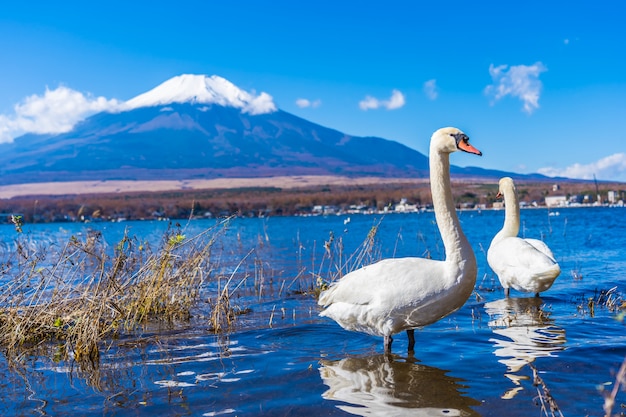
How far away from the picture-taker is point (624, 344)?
7766 mm

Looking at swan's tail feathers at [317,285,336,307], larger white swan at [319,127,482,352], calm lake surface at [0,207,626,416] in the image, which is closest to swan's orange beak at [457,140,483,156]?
larger white swan at [319,127,482,352]

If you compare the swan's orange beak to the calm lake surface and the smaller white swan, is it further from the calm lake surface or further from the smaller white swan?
the smaller white swan

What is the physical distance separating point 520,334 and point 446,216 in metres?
2.60

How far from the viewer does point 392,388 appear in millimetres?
6449

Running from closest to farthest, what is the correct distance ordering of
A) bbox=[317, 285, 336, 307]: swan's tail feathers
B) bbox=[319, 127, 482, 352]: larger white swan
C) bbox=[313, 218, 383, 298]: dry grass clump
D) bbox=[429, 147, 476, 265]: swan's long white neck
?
bbox=[319, 127, 482, 352]: larger white swan → bbox=[429, 147, 476, 265]: swan's long white neck → bbox=[317, 285, 336, 307]: swan's tail feathers → bbox=[313, 218, 383, 298]: dry grass clump

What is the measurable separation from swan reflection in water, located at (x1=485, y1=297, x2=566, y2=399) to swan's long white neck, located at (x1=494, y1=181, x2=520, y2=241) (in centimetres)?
204

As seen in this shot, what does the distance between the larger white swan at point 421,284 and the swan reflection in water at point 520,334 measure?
108 centimetres

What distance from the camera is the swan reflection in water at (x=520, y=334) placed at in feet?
23.7

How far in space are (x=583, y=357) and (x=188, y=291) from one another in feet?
21.6

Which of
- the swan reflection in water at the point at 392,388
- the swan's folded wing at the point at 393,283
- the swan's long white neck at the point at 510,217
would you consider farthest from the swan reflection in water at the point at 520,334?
the swan's long white neck at the point at 510,217

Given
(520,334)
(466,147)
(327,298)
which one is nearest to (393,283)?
(327,298)

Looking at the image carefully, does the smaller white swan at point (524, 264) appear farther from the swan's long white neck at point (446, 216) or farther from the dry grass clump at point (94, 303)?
the dry grass clump at point (94, 303)

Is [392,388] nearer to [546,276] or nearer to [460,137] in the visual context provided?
[460,137]

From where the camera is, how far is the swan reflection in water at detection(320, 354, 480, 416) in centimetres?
583
